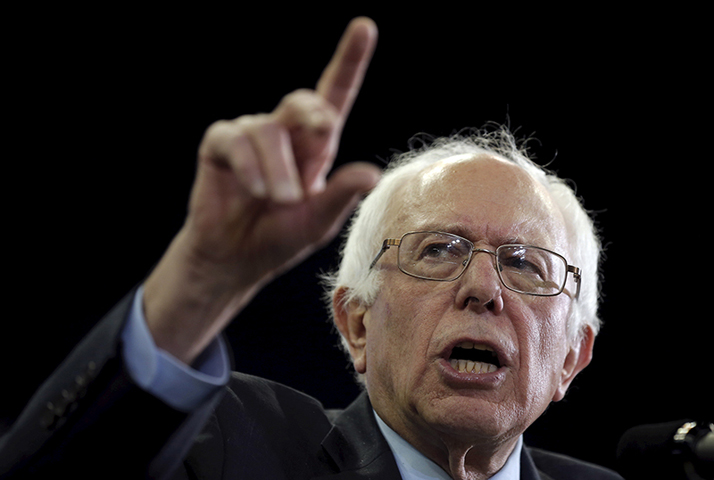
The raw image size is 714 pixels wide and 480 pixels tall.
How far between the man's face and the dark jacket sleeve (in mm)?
879

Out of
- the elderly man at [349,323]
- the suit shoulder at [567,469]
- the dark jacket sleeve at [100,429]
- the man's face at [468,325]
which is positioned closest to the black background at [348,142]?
the suit shoulder at [567,469]

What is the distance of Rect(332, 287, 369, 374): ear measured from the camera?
6.86ft

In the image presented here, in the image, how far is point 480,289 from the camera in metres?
1.80

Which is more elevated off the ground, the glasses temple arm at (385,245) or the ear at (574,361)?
the glasses temple arm at (385,245)

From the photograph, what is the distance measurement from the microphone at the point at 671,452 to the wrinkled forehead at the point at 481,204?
636mm

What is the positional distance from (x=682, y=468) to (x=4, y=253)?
9.07ft

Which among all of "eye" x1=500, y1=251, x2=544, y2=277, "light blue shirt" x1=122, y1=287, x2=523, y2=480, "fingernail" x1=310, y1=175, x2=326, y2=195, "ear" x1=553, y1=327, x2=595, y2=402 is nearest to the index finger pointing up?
"fingernail" x1=310, y1=175, x2=326, y2=195

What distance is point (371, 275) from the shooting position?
6.79ft

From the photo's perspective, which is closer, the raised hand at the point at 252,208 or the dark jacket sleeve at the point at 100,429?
the raised hand at the point at 252,208

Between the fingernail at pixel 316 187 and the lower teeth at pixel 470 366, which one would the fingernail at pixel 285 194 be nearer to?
the fingernail at pixel 316 187

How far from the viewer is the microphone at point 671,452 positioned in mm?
1523

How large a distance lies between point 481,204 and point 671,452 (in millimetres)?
860

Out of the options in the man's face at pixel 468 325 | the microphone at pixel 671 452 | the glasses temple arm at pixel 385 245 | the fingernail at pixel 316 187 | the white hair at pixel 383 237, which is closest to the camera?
the fingernail at pixel 316 187

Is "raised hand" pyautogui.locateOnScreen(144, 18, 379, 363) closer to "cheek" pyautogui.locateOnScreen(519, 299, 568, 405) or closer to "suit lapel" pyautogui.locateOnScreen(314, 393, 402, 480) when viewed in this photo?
"suit lapel" pyautogui.locateOnScreen(314, 393, 402, 480)
